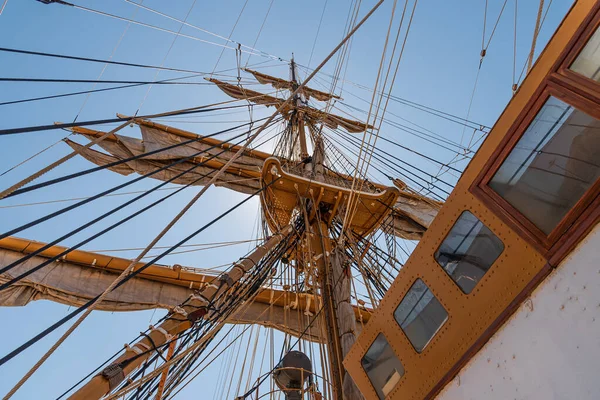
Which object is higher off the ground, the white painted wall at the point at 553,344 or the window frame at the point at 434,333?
the window frame at the point at 434,333

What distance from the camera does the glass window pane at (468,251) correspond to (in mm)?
2590

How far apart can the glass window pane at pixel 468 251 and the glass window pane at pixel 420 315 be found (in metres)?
0.25

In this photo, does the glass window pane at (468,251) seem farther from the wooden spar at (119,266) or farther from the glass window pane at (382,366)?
the wooden spar at (119,266)

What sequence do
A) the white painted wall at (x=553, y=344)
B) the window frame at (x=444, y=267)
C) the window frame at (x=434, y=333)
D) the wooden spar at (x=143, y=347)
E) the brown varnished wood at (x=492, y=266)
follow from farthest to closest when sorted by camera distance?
the wooden spar at (x=143, y=347) < the window frame at (x=434, y=333) < the window frame at (x=444, y=267) < the brown varnished wood at (x=492, y=266) < the white painted wall at (x=553, y=344)

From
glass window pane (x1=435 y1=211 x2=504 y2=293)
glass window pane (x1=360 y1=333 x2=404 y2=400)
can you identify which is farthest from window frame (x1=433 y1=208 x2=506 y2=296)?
glass window pane (x1=360 y1=333 x2=404 y2=400)

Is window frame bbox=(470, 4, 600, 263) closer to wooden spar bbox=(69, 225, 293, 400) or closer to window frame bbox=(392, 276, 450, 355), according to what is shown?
window frame bbox=(392, 276, 450, 355)

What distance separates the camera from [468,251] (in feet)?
9.02

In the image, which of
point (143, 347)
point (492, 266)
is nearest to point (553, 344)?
point (492, 266)

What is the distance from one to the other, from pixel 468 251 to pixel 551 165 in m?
0.77

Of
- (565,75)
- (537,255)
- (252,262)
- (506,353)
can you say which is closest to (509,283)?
(537,255)

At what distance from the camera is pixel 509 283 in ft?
7.89

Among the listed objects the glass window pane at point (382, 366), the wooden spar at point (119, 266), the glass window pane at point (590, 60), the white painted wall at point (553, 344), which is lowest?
the white painted wall at point (553, 344)

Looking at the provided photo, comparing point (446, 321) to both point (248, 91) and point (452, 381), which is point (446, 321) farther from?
point (248, 91)

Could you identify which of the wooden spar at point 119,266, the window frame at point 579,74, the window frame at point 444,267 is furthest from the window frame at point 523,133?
the wooden spar at point 119,266
